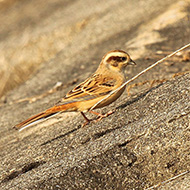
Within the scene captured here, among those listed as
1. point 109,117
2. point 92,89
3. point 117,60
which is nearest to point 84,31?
point 117,60

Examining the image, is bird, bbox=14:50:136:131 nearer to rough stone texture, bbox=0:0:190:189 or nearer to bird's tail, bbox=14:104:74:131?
bird's tail, bbox=14:104:74:131

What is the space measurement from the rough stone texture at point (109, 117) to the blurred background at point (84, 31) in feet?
0.12

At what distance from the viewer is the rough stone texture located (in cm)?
452

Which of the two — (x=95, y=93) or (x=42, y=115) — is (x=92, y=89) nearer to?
(x=95, y=93)

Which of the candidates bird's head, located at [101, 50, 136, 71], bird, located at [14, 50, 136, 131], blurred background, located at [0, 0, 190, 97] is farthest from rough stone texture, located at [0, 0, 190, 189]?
bird's head, located at [101, 50, 136, 71]

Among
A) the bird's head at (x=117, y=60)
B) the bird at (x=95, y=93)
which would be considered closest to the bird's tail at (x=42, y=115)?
the bird at (x=95, y=93)

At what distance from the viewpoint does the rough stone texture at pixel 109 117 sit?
4520 mm

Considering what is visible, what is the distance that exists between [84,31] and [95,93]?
601 centimetres

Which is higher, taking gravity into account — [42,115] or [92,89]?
[42,115]

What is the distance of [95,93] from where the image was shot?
6.11 metres

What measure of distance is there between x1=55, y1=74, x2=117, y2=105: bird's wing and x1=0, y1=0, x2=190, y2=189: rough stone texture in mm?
340

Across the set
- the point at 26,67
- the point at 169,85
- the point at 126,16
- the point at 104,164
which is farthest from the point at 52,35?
the point at 104,164

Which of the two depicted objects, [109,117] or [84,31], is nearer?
[109,117]

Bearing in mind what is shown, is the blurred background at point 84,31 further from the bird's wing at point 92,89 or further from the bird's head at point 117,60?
the bird's wing at point 92,89
